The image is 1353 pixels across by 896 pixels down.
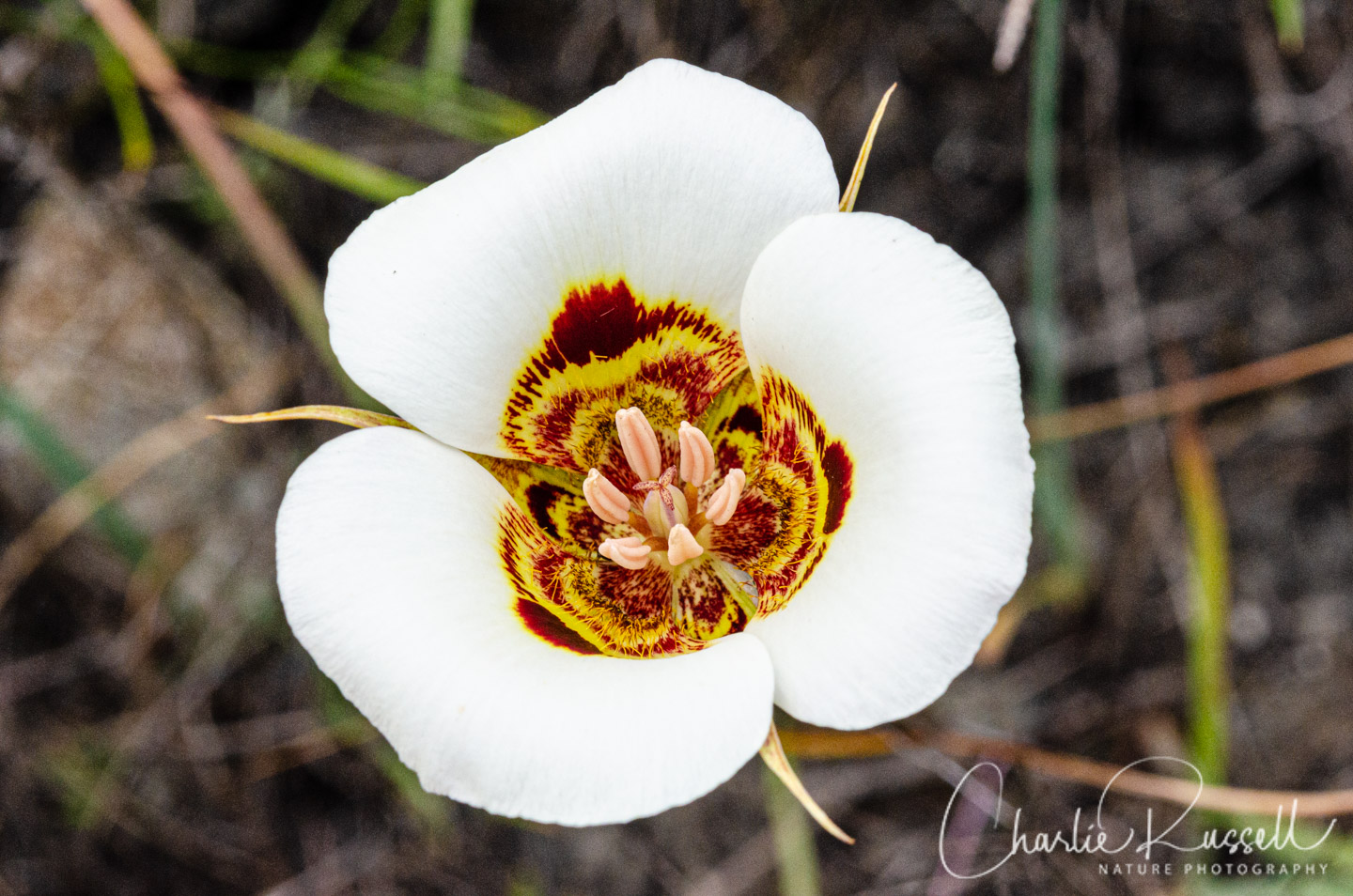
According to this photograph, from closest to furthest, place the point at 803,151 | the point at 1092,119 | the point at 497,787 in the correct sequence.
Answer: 1. the point at 497,787
2. the point at 803,151
3. the point at 1092,119

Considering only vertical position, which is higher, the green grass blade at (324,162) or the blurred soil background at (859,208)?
the green grass blade at (324,162)

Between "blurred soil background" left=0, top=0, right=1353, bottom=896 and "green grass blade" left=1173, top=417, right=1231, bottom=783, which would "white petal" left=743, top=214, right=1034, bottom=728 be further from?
"blurred soil background" left=0, top=0, right=1353, bottom=896

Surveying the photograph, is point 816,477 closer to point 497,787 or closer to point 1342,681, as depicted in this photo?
point 497,787

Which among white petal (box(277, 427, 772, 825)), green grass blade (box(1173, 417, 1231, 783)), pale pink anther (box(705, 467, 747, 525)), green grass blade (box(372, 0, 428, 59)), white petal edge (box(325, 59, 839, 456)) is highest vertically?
white petal edge (box(325, 59, 839, 456))

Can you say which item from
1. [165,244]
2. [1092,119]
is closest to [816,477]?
[1092,119]

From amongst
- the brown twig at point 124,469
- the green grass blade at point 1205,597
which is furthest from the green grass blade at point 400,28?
the green grass blade at point 1205,597

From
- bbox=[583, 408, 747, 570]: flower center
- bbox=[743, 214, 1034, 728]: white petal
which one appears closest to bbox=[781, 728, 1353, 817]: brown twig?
bbox=[583, 408, 747, 570]: flower center

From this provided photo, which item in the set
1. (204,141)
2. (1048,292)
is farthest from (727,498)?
(204,141)

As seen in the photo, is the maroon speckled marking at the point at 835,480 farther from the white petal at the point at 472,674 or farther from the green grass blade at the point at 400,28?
the green grass blade at the point at 400,28
